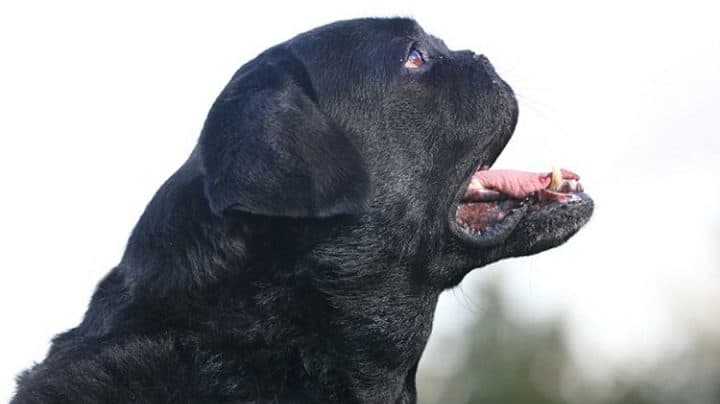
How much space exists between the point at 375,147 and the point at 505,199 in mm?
719

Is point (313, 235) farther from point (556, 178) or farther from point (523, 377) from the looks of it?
point (523, 377)

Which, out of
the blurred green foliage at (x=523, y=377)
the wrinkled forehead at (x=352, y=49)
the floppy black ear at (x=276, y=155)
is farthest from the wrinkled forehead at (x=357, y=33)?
the blurred green foliage at (x=523, y=377)

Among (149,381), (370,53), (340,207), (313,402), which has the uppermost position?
(370,53)

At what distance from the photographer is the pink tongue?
19.5 feet

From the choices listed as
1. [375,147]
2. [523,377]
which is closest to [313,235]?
[375,147]

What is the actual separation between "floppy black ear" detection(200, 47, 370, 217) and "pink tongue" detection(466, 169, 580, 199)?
73cm

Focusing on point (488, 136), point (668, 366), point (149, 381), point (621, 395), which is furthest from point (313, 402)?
point (668, 366)

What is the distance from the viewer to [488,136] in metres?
5.87

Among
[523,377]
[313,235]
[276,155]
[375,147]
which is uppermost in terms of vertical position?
[276,155]

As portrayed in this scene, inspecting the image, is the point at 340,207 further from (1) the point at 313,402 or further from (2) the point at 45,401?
(2) the point at 45,401

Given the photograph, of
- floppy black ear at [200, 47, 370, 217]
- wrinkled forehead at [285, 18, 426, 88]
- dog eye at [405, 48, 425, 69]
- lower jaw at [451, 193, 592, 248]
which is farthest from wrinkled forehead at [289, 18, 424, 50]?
lower jaw at [451, 193, 592, 248]

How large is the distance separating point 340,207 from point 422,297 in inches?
27.3

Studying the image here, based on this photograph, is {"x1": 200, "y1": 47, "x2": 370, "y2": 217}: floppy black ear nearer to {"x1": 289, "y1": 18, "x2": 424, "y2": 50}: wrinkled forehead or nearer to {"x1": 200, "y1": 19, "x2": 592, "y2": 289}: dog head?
{"x1": 200, "y1": 19, "x2": 592, "y2": 289}: dog head

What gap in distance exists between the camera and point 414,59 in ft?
19.8
